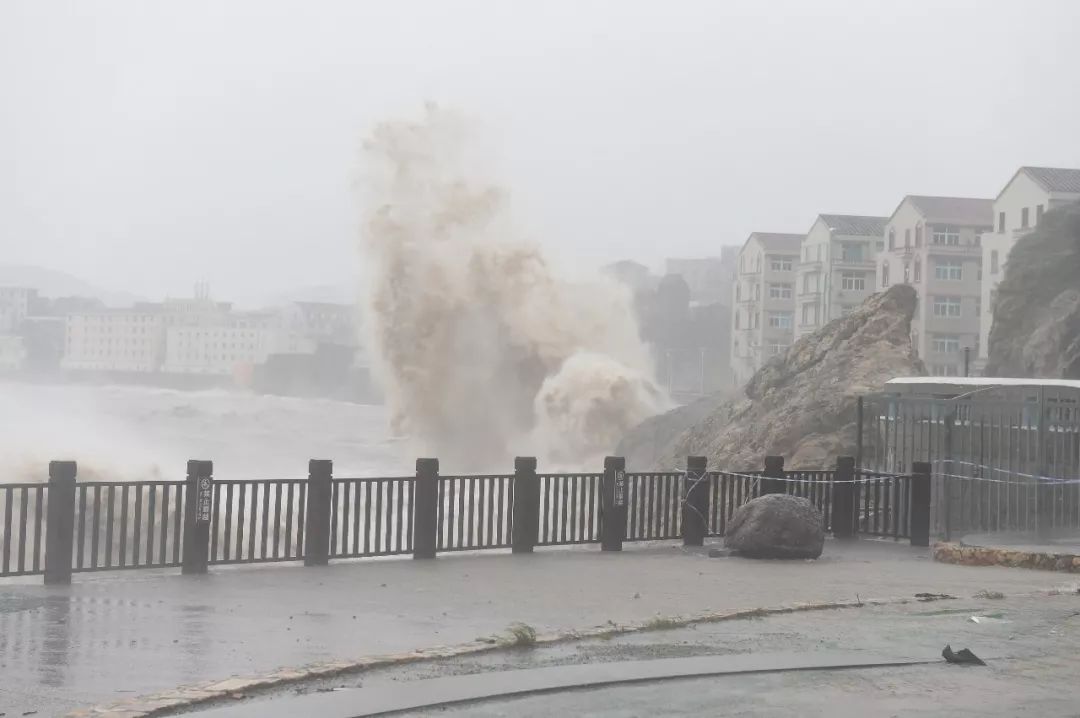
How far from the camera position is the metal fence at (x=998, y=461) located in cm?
1891

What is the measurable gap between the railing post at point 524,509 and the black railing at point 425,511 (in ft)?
0.04

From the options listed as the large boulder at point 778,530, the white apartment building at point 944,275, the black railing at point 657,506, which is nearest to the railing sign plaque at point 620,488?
the black railing at point 657,506

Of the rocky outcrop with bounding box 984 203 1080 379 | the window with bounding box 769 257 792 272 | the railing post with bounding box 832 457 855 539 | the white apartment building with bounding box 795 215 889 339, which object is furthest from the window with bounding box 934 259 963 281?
the railing post with bounding box 832 457 855 539

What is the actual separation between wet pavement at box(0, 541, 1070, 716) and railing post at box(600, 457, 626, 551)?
1.08 feet

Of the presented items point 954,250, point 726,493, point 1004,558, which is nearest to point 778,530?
point 726,493

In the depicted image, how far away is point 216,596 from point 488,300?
6115 centimetres

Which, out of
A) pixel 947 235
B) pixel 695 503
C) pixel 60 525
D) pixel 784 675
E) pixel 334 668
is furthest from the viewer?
pixel 947 235

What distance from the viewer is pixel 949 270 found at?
314ft

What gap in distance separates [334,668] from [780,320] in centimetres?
11355

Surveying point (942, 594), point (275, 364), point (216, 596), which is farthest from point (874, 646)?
point (275, 364)

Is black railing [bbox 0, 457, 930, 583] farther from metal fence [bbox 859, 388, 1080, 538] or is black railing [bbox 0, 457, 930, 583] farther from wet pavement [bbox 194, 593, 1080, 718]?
wet pavement [bbox 194, 593, 1080, 718]

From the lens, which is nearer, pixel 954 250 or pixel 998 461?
pixel 998 461

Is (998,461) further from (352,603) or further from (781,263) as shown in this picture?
(781,263)

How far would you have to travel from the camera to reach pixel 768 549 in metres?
16.4
